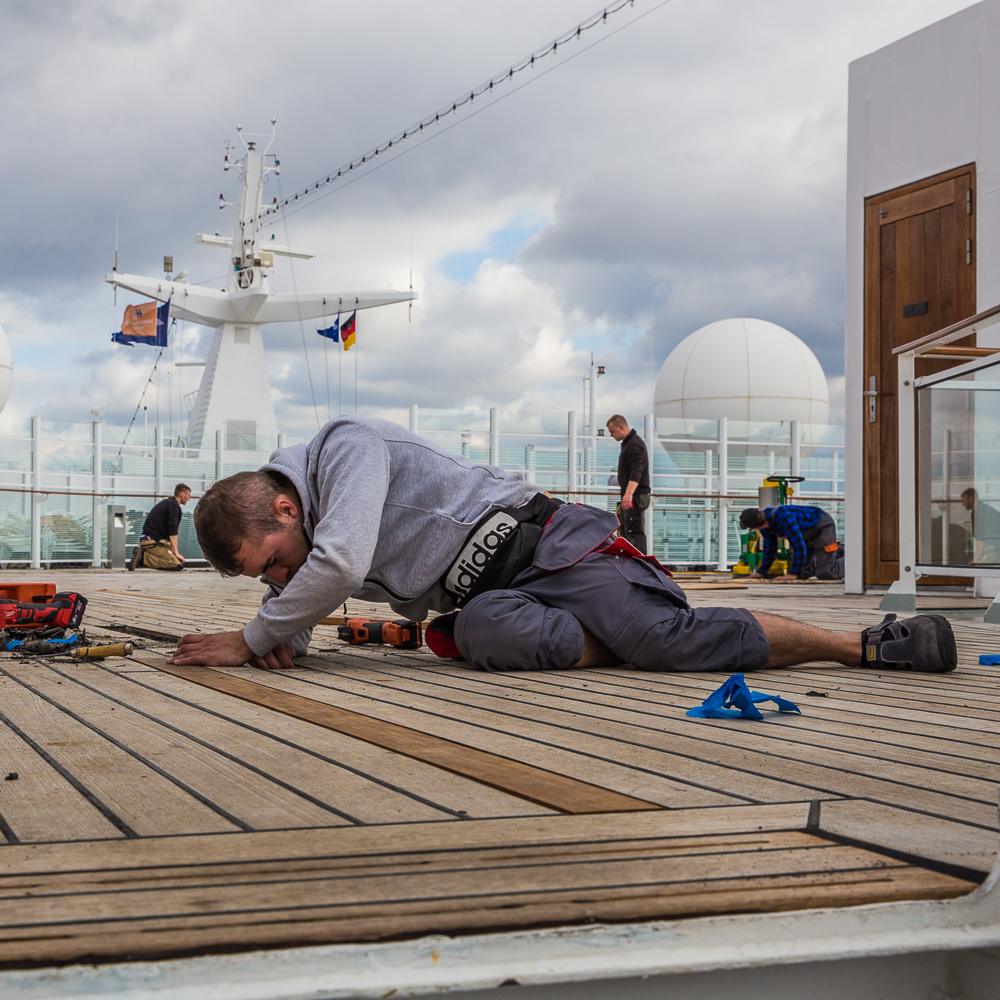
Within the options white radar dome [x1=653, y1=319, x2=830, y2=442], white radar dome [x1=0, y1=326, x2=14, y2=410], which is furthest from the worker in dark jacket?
white radar dome [x1=0, y1=326, x2=14, y2=410]

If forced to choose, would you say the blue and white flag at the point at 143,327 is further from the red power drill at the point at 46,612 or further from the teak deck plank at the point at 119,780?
the teak deck plank at the point at 119,780

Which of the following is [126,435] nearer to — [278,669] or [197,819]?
[278,669]

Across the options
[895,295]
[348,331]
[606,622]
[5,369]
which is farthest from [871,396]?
[5,369]

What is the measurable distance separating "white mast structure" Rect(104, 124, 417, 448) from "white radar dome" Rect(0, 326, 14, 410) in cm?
265

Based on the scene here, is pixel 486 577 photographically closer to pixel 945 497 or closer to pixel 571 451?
pixel 945 497

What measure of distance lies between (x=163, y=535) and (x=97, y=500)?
2081 mm

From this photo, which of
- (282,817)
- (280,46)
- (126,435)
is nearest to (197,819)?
(282,817)

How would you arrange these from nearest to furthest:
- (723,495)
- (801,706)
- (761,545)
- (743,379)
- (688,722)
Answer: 1. (688,722)
2. (801,706)
3. (761,545)
4. (723,495)
5. (743,379)

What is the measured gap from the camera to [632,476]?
34.3 ft

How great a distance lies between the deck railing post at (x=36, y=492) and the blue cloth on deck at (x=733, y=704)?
14497 mm

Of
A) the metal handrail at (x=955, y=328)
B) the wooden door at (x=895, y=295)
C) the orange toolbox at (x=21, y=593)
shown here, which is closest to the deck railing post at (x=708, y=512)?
the wooden door at (x=895, y=295)

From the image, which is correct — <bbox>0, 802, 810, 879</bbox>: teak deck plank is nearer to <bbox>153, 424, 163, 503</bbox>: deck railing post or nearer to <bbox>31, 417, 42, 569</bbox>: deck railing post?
<bbox>31, 417, 42, 569</bbox>: deck railing post

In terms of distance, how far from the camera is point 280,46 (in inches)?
715

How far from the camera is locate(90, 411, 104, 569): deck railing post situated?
15.5 m
